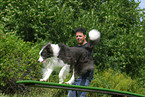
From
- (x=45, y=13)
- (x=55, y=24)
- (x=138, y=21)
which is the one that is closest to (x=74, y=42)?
(x=55, y=24)

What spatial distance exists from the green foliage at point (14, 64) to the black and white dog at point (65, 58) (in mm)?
2992

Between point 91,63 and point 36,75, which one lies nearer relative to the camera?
point 91,63

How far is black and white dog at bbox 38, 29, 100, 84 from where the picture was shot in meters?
3.23

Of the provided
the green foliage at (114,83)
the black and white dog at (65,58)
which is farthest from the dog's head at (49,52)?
the green foliage at (114,83)

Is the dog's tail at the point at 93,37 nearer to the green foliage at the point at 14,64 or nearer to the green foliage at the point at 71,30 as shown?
the green foliage at the point at 14,64

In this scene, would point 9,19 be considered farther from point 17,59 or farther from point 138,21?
point 138,21

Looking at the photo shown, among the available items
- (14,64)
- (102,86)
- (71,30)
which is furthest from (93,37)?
(71,30)

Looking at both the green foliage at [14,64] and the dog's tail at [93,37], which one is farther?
the green foliage at [14,64]

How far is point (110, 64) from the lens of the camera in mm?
8969

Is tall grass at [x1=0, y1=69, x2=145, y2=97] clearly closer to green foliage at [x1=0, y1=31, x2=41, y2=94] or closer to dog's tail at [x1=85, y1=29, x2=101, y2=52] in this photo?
green foliage at [x1=0, y1=31, x2=41, y2=94]

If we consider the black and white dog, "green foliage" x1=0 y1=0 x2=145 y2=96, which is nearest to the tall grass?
"green foliage" x1=0 y1=0 x2=145 y2=96

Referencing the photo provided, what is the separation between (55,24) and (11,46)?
277 centimetres

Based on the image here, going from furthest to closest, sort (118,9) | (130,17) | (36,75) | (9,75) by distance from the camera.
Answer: (130,17) → (118,9) → (36,75) → (9,75)

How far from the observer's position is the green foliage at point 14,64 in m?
6.03
